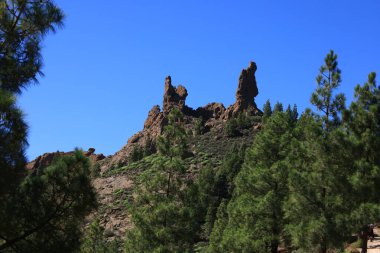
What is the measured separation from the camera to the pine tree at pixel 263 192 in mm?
21422

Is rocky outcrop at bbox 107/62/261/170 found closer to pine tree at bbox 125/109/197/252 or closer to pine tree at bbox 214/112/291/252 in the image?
pine tree at bbox 125/109/197/252

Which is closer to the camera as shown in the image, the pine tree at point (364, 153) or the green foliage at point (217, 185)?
the pine tree at point (364, 153)

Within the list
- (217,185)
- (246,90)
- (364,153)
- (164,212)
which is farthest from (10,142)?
(246,90)

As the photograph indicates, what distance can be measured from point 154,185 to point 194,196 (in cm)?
223

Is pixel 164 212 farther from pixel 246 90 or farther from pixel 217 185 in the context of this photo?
pixel 246 90

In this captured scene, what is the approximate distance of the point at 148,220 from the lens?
945 inches

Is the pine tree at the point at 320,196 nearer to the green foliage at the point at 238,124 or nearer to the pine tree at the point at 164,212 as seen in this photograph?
the pine tree at the point at 164,212

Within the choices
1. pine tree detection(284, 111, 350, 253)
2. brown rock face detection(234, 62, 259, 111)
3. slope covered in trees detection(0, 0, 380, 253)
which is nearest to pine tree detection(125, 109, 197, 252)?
slope covered in trees detection(0, 0, 380, 253)

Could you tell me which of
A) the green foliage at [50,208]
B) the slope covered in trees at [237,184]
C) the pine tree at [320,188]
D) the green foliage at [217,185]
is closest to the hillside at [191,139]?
the green foliage at [217,185]

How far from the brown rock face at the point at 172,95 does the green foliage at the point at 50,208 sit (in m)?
140

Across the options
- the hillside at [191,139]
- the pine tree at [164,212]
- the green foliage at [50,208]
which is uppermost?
the hillside at [191,139]

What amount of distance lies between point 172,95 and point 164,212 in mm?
132914

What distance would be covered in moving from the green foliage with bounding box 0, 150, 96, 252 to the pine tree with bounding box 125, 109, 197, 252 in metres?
14.4

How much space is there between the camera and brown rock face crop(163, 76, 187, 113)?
151137 mm
